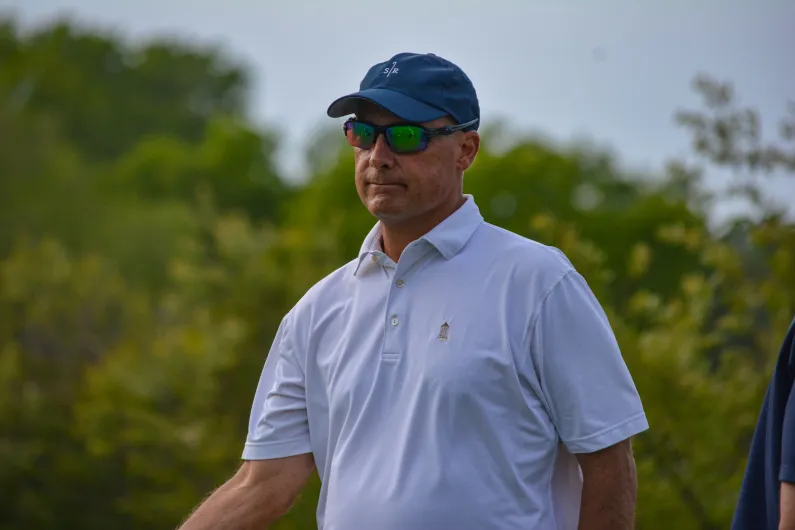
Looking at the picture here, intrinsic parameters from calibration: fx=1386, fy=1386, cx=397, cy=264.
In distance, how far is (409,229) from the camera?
396 centimetres

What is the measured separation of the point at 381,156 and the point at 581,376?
85 centimetres

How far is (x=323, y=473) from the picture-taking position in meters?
4.03

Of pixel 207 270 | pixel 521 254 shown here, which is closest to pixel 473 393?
pixel 521 254

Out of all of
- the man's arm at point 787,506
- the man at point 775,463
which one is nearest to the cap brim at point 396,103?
the man at point 775,463

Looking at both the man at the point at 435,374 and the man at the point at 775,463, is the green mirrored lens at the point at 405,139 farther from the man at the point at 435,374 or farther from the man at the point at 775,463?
the man at the point at 775,463

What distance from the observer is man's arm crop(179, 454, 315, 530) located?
13.3 feet

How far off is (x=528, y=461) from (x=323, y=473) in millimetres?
697

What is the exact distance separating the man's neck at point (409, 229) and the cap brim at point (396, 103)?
10.9 inches

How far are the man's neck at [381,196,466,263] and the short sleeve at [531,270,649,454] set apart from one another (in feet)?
1.56

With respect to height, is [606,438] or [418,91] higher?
[418,91]

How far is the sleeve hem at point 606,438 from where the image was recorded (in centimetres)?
357

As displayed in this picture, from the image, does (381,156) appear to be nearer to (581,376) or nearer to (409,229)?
(409,229)

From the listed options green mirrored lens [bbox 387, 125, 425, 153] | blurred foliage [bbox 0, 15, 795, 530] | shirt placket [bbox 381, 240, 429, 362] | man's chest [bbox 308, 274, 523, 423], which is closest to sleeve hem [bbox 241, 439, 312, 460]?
man's chest [bbox 308, 274, 523, 423]

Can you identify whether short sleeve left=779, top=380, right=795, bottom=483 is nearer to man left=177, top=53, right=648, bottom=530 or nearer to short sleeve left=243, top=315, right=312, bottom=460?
man left=177, top=53, right=648, bottom=530
